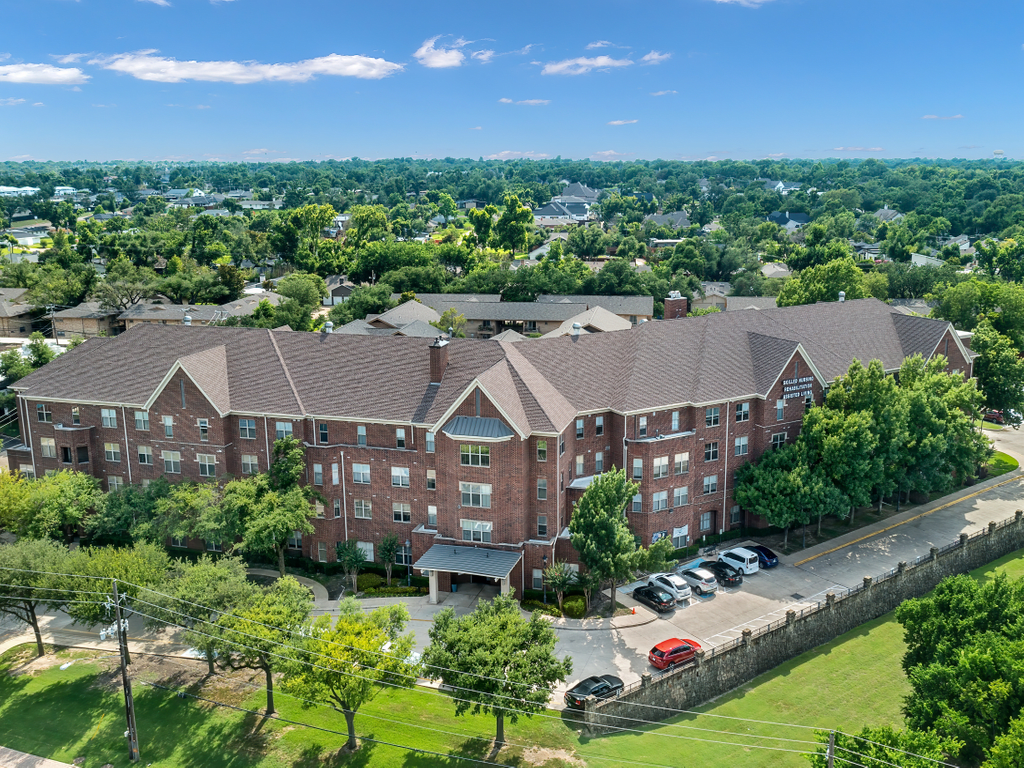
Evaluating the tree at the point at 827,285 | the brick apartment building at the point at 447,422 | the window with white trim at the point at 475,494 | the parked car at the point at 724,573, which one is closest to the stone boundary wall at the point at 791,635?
the parked car at the point at 724,573

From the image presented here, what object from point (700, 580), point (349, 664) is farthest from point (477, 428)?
point (349, 664)

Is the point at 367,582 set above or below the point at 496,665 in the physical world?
below

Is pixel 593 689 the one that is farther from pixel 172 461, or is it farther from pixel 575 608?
pixel 172 461

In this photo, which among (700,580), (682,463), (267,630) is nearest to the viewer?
(267,630)

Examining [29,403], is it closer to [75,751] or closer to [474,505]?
[75,751]

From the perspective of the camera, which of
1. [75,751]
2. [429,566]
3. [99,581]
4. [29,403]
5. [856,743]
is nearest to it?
[856,743]

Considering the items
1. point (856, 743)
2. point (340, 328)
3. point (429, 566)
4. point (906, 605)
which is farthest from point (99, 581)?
point (340, 328)
